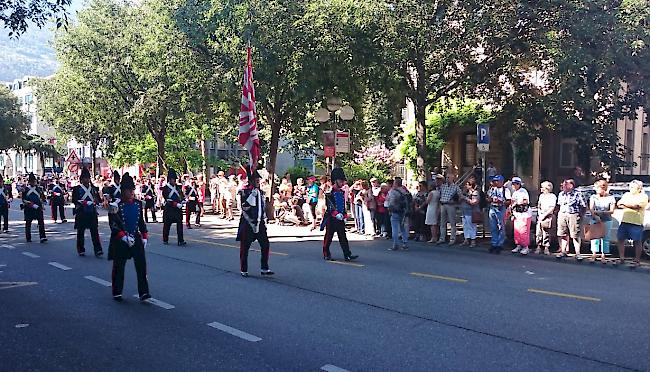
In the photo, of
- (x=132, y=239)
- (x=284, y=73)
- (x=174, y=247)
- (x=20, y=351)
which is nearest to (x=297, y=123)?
(x=284, y=73)

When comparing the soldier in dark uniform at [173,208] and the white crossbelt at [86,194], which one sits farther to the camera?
the soldier in dark uniform at [173,208]

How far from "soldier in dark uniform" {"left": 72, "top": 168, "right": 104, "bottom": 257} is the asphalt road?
65 cm

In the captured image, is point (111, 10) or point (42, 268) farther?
point (111, 10)

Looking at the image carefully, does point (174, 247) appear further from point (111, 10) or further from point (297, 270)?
point (111, 10)

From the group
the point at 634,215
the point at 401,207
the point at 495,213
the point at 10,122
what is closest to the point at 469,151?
the point at 495,213

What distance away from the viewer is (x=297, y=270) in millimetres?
12438

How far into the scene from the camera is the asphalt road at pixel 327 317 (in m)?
6.69

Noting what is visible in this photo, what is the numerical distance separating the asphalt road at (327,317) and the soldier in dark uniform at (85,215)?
25.7 inches

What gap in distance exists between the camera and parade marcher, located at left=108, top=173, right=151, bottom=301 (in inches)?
375

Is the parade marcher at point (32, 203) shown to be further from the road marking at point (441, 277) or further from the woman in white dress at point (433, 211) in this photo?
the road marking at point (441, 277)

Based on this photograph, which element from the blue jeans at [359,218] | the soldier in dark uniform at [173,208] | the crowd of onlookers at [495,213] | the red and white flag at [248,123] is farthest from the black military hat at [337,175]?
the blue jeans at [359,218]

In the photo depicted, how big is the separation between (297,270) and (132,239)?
12.1 ft

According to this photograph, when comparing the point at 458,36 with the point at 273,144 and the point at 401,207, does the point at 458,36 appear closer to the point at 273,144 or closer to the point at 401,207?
the point at 401,207

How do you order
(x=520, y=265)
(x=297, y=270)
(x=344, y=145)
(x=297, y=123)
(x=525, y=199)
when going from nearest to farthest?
(x=297, y=270)
(x=520, y=265)
(x=525, y=199)
(x=344, y=145)
(x=297, y=123)
